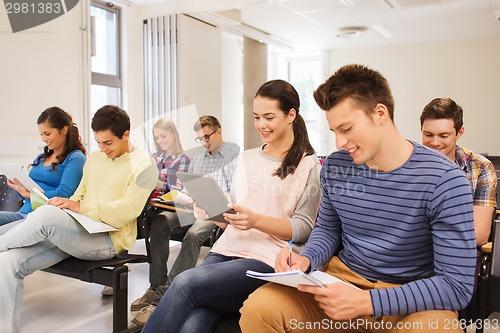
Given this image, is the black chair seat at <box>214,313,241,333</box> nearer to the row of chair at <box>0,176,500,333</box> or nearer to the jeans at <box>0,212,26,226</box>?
the row of chair at <box>0,176,500,333</box>

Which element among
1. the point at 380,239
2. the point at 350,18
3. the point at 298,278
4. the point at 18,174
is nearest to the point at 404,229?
the point at 380,239

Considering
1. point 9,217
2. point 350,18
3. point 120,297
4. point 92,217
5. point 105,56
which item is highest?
point 350,18

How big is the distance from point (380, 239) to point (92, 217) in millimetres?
1479

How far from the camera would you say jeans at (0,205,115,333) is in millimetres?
2014

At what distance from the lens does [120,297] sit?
6.93 ft

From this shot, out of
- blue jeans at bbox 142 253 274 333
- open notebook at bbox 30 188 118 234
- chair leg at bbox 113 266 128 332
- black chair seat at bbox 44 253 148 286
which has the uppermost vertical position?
open notebook at bbox 30 188 118 234

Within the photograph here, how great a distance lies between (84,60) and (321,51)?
5348 millimetres

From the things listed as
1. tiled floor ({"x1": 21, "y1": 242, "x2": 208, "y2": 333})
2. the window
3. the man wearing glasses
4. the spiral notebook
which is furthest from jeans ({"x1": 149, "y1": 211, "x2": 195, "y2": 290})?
the window

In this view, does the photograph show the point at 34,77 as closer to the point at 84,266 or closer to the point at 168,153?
the point at 168,153

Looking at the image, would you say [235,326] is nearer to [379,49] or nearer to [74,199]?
[74,199]

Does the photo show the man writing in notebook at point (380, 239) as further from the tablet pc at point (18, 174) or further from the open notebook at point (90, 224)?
the tablet pc at point (18, 174)

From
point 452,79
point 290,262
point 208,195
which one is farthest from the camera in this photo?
point 452,79

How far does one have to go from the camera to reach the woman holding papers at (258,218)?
4.86ft

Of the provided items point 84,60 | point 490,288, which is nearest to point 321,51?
point 84,60
